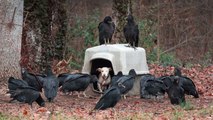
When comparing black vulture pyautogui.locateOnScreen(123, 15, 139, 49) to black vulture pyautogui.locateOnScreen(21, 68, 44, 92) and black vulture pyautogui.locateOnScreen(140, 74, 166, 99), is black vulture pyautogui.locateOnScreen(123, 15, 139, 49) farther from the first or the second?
black vulture pyautogui.locateOnScreen(21, 68, 44, 92)

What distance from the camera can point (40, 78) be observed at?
14.7 m

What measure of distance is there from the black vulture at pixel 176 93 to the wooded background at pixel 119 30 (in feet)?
19.1

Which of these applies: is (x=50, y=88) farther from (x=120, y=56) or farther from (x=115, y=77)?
(x=120, y=56)

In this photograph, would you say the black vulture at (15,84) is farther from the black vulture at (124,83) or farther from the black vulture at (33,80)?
the black vulture at (124,83)

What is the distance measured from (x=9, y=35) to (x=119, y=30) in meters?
6.01

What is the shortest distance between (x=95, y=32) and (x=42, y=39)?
196 inches

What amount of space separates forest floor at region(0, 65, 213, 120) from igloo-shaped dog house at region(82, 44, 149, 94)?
2.41 ft

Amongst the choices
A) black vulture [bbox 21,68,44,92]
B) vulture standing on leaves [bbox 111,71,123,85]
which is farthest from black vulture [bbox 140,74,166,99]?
black vulture [bbox 21,68,44,92]

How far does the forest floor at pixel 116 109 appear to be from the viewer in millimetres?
11211

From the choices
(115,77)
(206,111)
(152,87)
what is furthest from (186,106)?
(115,77)

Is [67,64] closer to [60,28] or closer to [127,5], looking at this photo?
[60,28]

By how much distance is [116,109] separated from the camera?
41.5ft

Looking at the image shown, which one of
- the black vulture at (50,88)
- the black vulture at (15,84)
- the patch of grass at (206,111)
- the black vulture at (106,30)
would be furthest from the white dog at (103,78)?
the patch of grass at (206,111)

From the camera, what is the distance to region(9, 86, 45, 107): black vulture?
12.5m
